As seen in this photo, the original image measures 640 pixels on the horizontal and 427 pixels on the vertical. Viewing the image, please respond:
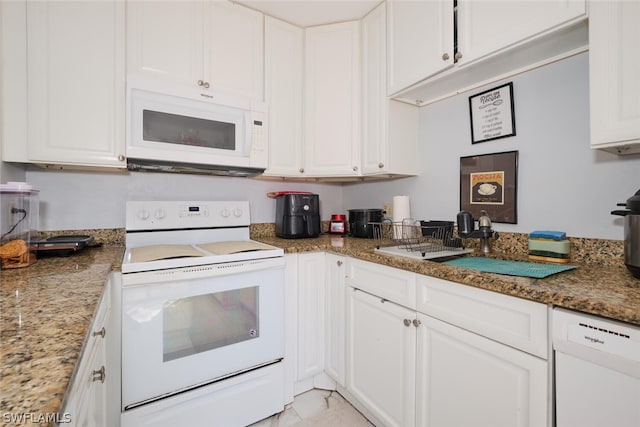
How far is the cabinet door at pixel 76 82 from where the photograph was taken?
133 cm

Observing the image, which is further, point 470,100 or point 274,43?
point 274,43

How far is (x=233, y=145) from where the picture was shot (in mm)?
1716

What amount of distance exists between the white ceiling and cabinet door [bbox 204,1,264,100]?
81mm

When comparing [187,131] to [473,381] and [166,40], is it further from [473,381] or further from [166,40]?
[473,381]

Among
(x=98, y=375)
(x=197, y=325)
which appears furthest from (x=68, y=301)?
(x=197, y=325)

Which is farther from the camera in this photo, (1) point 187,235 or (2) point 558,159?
(1) point 187,235

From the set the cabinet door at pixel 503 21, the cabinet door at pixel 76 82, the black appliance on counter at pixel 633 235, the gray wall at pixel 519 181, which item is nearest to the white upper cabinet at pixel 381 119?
the gray wall at pixel 519 181

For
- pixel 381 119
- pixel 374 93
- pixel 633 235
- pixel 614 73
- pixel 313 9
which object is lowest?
pixel 633 235

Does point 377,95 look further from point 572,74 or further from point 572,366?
point 572,366

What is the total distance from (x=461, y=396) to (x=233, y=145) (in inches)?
63.8

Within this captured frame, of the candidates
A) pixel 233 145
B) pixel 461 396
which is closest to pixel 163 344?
pixel 233 145

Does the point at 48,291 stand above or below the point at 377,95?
below

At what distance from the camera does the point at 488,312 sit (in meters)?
0.98

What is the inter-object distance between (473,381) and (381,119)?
143 centimetres
